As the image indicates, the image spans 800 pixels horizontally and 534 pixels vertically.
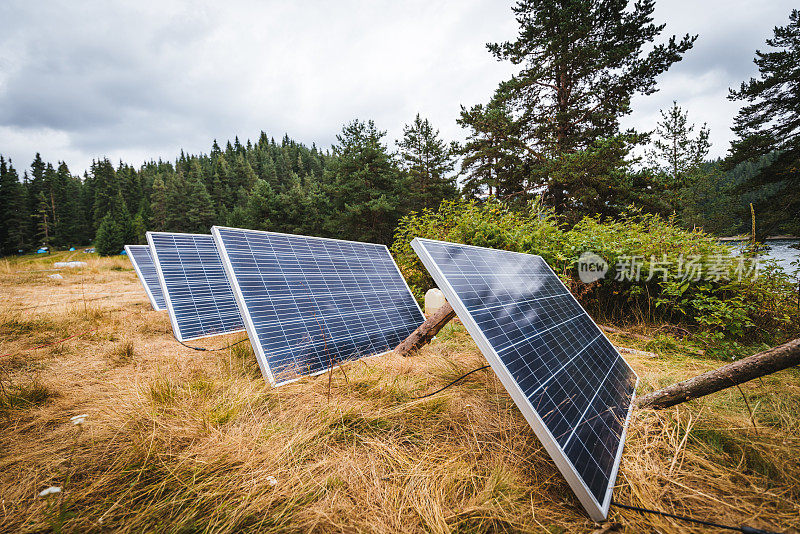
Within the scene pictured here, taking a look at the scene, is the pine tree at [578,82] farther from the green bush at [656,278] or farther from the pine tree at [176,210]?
the pine tree at [176,210]

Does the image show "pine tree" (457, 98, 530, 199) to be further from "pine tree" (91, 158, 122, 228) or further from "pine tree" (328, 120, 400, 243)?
"pine tree" (91, 158, 122, 228)

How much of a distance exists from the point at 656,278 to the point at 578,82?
481 inches

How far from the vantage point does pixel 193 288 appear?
4.78 metres

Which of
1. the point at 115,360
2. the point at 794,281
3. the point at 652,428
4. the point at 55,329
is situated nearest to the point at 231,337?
the point at 115,360

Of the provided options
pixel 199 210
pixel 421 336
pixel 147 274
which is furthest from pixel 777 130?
pixel 199 210

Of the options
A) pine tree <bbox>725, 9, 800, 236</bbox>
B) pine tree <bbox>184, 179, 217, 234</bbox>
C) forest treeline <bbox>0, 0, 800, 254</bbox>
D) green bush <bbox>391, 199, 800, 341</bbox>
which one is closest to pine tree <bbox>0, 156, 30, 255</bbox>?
pine tree <bbox>184, 179, 217, 234</bbox>

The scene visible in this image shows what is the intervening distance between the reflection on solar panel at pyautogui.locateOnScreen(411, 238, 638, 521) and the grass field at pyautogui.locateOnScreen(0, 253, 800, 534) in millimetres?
213

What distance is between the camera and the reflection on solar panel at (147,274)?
6062mm

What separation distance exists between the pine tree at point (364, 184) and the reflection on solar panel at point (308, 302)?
17292 mm

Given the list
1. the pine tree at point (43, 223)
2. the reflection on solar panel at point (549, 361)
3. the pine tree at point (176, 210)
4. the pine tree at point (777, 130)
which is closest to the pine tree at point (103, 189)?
the pine tree at point (43, 223)

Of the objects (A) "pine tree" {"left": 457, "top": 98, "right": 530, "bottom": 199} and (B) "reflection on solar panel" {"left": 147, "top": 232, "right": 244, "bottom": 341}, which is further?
(A) "pine tree" {"left": 457, "top": 98, "right": 530, "bottom": 199}

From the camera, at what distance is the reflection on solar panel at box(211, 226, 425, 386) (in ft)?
9.79

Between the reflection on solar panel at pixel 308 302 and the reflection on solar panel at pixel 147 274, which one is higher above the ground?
the reflection on solar panel at pixel 147 274

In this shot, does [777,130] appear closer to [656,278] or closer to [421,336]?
[656,278]
